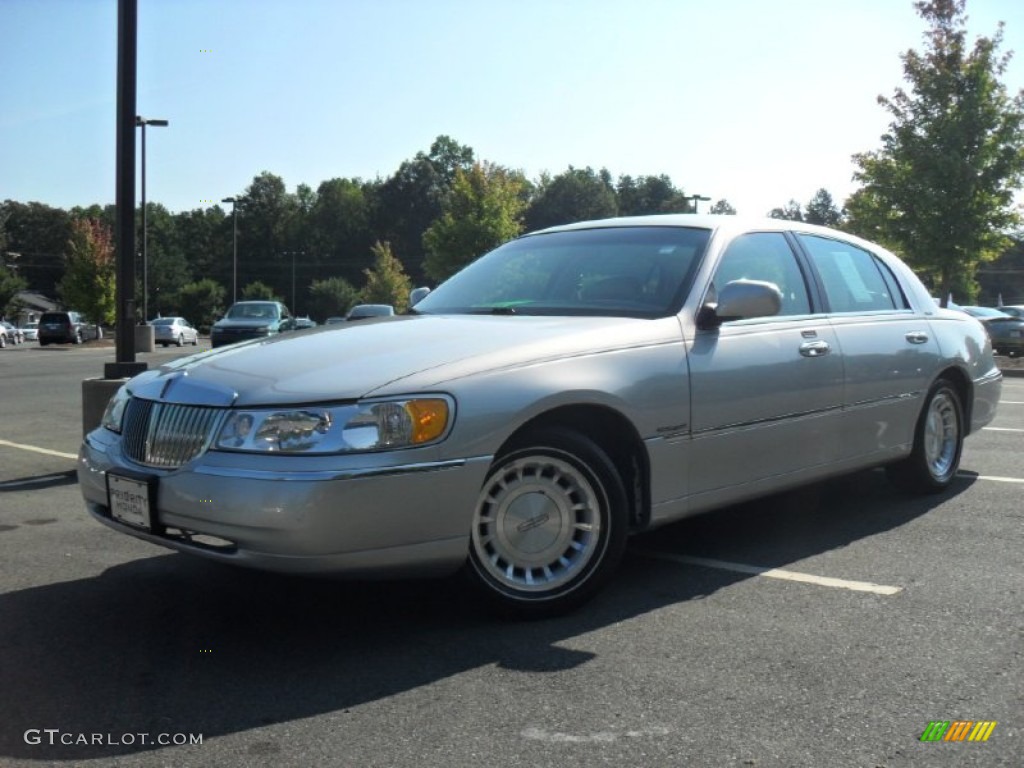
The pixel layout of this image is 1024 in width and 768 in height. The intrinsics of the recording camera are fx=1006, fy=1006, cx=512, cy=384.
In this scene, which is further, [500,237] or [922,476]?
[500,237]

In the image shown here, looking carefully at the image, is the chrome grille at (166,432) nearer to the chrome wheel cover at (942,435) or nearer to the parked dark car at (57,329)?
the chrome wheel cover at (942,435)

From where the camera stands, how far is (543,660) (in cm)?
341

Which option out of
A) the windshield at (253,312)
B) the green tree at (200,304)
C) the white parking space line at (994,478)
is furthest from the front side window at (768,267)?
the green tree at (200,304)

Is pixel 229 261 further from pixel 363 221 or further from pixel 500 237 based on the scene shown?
pixel 500 237

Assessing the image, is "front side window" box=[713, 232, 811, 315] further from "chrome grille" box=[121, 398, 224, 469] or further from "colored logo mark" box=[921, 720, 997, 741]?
"chrome grille" box=[121, 398, 224, 469]

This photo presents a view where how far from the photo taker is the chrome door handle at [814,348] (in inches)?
191

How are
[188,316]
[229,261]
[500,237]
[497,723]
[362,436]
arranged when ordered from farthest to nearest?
[229,261]
[188,316]
[500,237]
[362,436]
[497,723]

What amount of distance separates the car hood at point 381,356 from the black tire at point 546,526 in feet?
1.20

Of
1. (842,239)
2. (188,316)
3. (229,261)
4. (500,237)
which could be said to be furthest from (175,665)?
(229,261)

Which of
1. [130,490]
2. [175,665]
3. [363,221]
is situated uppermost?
[363,221]

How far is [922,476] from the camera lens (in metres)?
6.03

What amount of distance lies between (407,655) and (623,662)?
2.45 feet

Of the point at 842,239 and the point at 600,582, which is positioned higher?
the point at 842,239

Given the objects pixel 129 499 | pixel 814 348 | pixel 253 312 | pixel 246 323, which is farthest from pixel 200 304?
pixel 129 499
